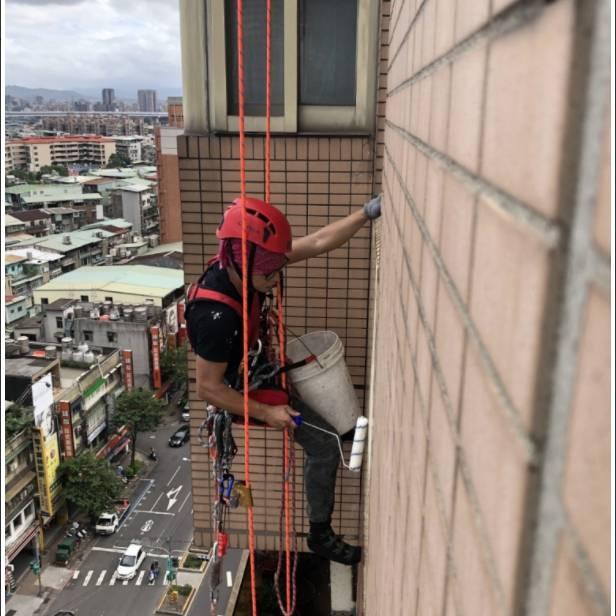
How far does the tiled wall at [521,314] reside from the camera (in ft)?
1.20

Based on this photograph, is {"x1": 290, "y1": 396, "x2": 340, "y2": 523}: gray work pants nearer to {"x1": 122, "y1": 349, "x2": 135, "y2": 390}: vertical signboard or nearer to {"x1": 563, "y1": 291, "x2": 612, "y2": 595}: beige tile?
{"x1": 563, "y1": 291, "x2": 612, "y2": 595}: beige tile

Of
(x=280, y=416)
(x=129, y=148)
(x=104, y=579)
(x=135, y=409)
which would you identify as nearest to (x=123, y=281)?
(x=135, y=409)

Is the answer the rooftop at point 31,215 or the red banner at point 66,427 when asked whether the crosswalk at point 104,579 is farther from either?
the rooftop at point 31,215

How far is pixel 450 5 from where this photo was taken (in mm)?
836

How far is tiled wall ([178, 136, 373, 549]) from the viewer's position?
4426 mm

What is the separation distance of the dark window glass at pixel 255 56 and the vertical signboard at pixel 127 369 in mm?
24077

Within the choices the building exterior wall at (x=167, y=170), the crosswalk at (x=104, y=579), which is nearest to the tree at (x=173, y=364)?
the crosswalk at (x=104, y=579)

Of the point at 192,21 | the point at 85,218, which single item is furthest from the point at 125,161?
the point at 192,21

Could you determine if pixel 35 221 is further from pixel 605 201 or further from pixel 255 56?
pixel 605 201

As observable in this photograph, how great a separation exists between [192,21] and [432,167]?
3901 millimetres

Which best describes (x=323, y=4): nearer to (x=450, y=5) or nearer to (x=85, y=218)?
(x=450, y=5)

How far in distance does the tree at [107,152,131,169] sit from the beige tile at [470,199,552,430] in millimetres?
93476

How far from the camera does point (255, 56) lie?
14.6ft

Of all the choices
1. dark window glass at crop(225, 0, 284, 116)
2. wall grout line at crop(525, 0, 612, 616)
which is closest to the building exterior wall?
dark window glass at crop(225, 0, 284, 116)
